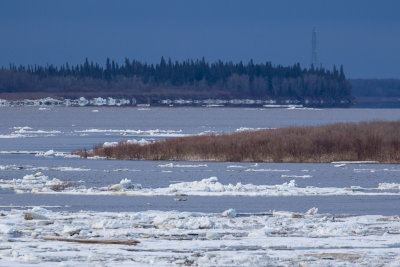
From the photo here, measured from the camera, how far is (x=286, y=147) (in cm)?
3606

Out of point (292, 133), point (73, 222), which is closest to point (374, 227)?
point (73, 222)

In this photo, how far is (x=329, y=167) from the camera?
32656mm

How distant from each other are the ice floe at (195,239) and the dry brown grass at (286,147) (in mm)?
16505

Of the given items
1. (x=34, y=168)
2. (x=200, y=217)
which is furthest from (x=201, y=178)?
(x=200, y=217)

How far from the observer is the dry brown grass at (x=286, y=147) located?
35.5 m

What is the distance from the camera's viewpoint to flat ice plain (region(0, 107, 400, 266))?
14.1 m

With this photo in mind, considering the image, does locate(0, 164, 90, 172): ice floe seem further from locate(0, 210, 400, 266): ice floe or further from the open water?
locate(0, 210, 400, 266): ice floe

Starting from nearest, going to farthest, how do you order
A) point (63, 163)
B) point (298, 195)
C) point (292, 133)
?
point (298, 195)
point (63, 163)
point (292, 133)

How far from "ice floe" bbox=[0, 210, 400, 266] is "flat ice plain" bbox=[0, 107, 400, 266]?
0.06 feet

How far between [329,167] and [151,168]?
6060 millimetres

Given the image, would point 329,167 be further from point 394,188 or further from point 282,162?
point 394,188

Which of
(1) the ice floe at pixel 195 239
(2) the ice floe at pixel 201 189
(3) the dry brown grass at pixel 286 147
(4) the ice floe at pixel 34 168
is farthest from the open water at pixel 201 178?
(1) the ice floe at pixel 195 239

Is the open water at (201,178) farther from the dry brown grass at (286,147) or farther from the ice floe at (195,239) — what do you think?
the ice floe at (195,239)

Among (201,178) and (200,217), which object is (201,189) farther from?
(200,217)
